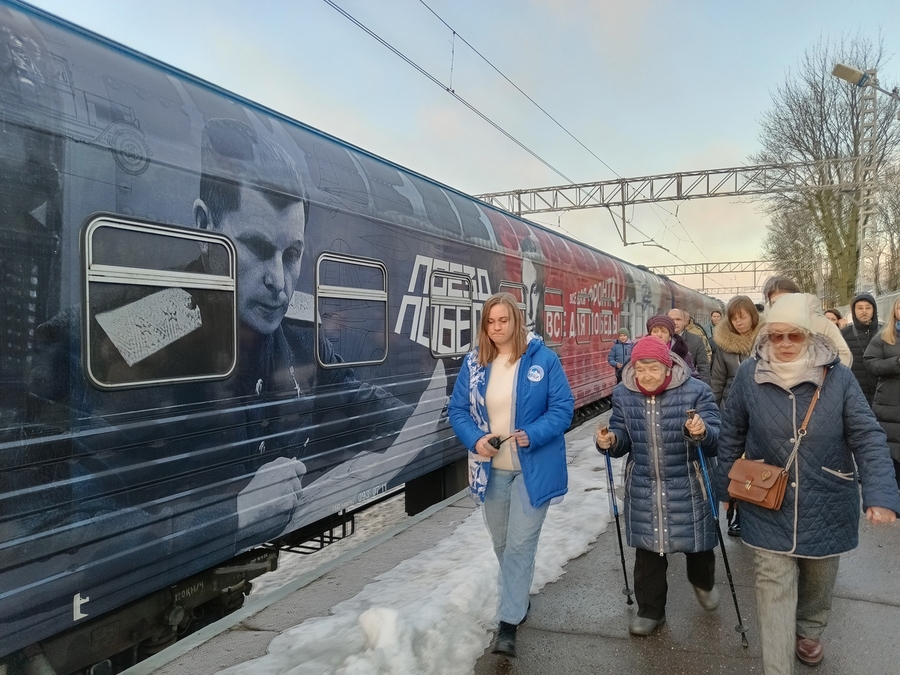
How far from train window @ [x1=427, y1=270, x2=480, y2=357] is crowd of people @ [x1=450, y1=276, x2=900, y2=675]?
247cm

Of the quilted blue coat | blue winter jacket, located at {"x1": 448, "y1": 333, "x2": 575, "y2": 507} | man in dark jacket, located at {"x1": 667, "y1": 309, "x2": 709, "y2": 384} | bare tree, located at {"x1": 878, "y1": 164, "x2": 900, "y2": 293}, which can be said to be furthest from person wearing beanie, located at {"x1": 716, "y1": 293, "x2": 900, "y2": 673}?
bare tree, located at {"x1": 878, "y1": 164, "x2": 900, "y2": 293}

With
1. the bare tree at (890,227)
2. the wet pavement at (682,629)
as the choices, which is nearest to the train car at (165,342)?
the wet pavement at (682,629)

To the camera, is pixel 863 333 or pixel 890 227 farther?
pixel 890 227

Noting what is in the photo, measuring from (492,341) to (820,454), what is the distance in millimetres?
1450

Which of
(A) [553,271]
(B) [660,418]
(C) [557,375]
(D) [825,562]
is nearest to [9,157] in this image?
(C) [557,375]

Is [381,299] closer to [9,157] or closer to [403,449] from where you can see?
[403,449]

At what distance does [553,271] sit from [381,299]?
4.56 metres

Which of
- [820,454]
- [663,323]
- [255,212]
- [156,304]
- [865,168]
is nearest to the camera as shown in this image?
[820,454]

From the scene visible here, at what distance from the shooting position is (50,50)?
2799 mm

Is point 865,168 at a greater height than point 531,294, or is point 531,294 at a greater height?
point 865,168

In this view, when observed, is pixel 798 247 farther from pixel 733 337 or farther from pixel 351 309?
pixel 351 309

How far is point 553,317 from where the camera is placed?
9039 millimetres

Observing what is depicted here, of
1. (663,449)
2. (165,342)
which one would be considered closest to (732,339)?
(663,449)

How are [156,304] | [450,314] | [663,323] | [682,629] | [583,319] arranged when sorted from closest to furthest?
[156,304] → [682,629] → [663,323] → [450,314] → [583,319]
